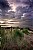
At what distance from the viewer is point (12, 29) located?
8.70ft

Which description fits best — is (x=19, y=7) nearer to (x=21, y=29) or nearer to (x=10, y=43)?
(x=21, y=29)

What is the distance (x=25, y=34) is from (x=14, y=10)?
496 mm

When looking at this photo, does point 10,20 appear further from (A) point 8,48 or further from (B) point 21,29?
(A) point 8,48

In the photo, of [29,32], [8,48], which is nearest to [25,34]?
[29,32]

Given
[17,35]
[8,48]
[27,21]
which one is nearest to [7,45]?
[8,48]

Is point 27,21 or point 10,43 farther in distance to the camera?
point 27,21

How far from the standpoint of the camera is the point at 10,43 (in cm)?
245

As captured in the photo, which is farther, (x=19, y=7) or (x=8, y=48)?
(x=19, y=7)

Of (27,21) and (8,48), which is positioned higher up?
(27,21)

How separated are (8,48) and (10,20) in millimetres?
537

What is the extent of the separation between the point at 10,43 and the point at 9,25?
1.25 ft

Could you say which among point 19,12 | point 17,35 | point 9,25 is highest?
point 19,12

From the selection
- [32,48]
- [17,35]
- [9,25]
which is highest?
[9,25]

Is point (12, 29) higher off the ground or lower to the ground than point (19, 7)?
lower
